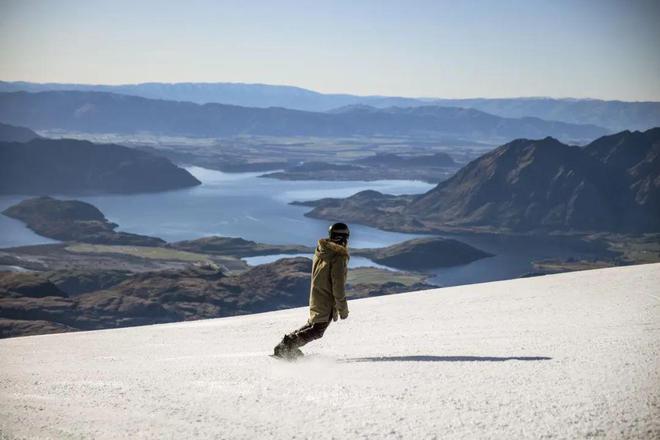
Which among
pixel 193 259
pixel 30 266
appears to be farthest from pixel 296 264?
pixel 30 266

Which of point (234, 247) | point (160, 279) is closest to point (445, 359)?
point (160, 279)

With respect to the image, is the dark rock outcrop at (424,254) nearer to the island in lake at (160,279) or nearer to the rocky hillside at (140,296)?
the island in lake at (160,279)

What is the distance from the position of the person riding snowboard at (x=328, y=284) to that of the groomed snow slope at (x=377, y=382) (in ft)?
1.55

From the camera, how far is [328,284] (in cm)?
981

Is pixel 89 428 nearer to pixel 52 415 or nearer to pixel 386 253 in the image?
pixel 52 415

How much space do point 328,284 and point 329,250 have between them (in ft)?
1.52

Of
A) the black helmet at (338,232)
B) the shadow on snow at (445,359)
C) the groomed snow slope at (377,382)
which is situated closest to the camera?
the groomed snow slope at (377,382)

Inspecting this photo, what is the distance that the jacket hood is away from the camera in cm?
964

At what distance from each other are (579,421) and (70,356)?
353 inches

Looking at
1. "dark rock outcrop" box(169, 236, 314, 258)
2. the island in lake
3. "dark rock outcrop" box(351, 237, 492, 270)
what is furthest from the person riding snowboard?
"dark rock outcrop" box(351, 237, 492, 270)

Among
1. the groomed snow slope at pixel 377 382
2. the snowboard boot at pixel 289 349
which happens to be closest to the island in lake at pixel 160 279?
the groomed snow slope at pixel 377 382

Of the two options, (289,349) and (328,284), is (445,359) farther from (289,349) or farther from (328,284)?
(289,349)

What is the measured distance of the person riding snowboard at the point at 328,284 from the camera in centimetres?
962

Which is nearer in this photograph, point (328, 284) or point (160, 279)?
point (328, 284)
